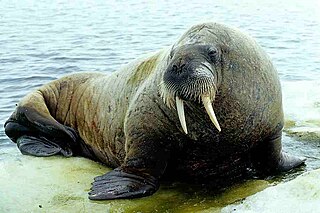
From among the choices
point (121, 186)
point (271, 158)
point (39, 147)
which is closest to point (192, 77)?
point (121, 186)

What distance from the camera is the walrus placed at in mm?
4457

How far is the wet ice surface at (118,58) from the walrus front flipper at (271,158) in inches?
5.1

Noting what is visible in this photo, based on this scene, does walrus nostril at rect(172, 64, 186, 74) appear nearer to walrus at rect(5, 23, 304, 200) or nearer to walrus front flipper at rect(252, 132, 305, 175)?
walrus at rect(5, 23, 304, 200)

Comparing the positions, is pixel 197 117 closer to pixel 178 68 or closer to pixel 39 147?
pixel 178 68

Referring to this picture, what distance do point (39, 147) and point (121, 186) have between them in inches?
70.6

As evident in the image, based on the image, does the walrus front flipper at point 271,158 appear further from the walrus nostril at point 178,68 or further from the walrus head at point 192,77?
the walrus nostril at point 178,68

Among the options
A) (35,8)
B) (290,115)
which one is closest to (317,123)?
(290,115)

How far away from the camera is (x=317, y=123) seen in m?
6.88

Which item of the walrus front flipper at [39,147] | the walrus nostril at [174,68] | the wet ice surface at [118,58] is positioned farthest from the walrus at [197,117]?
the walrus front flipper at [39,147]

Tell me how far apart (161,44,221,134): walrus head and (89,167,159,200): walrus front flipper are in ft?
2.56

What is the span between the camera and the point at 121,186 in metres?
4.93

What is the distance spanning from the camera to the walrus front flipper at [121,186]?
4.85 metres

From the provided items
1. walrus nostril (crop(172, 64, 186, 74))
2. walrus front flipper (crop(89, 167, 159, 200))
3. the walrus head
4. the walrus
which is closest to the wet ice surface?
walrus front flipper (crop(89, 167, 159, 200))

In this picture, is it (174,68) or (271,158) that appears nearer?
(174,68)
